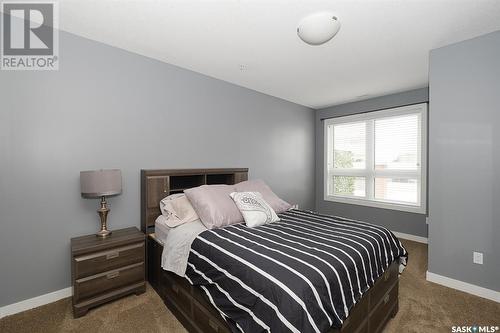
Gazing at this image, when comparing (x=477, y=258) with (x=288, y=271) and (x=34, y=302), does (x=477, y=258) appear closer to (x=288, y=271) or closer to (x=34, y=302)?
(x=288, y=271)

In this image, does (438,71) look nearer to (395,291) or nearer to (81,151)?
(395,291)

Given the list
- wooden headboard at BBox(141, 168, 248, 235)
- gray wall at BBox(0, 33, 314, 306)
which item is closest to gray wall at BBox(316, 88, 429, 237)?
gray wall at BBox(0, 33, 314, 306)

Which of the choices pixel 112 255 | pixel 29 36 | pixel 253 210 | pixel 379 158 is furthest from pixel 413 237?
pixel 29 36

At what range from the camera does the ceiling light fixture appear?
1.80 meters

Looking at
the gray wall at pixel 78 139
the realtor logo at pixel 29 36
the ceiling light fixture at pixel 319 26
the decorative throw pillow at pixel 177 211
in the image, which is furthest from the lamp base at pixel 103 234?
the ceiling light fixture at pixel 319 26

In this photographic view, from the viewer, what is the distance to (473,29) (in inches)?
84.2

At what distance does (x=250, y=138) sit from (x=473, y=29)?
9.16 feet

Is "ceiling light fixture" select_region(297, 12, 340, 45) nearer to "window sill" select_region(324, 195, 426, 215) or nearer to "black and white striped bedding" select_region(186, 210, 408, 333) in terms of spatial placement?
"black and white striped bedding" select_region(186, 210, 408, 333)

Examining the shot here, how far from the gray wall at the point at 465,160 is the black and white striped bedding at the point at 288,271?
0.86 metres

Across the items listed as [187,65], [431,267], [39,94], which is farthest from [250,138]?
[431,267]

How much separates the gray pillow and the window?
3.16 m

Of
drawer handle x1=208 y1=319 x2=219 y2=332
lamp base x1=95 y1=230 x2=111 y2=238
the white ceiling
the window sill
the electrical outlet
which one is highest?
the white ceiling

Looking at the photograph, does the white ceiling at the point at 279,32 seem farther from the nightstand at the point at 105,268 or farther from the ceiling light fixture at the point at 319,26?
the nightstand at the point at 105,268

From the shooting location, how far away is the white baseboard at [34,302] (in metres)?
1.93
